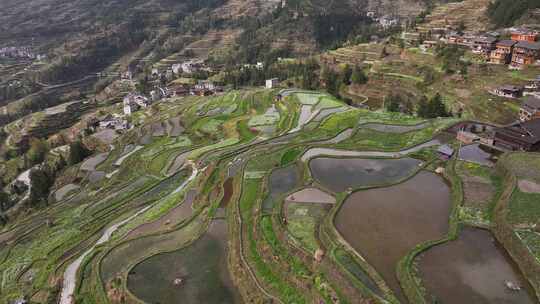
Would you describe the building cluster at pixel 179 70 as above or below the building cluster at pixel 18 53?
below

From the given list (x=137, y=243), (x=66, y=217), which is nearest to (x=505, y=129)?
(x=137, y=243)

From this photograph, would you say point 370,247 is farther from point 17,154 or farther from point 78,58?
point 78,58

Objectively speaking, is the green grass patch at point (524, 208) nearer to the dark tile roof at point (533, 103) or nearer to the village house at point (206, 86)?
the dark tile roof at point (533, 103)

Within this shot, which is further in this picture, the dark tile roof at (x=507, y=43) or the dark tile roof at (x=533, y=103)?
the dark tile roof at (x=507, y=43)

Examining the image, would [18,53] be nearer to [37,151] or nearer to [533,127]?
[37,151]

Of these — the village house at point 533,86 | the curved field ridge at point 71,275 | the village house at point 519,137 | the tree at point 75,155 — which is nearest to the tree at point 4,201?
the tree at point 75,155

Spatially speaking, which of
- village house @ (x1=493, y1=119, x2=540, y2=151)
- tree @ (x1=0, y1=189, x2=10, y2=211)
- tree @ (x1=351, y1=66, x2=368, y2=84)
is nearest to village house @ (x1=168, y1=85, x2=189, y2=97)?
tree @ (x1=351, y1=66, x2=368, y2=84)

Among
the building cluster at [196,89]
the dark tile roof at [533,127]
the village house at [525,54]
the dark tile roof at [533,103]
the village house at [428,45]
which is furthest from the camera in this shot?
the building cluster at [196,89]
